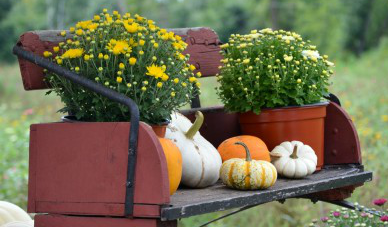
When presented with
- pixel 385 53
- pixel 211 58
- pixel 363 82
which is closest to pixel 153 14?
pixel 385 53

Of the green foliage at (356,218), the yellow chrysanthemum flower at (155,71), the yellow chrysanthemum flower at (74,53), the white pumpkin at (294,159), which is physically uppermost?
the yellow chrysanthemum flower at (74,53)

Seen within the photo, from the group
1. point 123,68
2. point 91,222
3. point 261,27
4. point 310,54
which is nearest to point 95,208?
point 91,222

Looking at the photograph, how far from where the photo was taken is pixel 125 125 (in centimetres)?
199

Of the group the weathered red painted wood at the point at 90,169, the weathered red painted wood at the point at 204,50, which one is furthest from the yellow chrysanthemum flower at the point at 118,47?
the weathered red painted wood at the point at 204,50

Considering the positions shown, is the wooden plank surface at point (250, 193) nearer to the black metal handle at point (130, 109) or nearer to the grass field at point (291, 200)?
the black metal handle at point (130, 109)

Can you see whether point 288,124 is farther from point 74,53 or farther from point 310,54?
point 74,53

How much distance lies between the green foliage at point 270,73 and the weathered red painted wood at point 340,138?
0.52ft

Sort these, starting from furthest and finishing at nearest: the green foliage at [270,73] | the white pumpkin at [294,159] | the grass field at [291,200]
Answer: the grass field at [291,200], the green foliage at [270,73], the white pumpkin at [294,159]

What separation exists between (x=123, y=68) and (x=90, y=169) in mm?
324

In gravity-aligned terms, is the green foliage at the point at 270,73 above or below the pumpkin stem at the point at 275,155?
above

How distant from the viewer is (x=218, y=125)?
9.91 ft

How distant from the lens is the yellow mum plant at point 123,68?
2.13 m

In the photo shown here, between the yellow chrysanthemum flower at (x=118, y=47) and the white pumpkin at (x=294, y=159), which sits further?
the white pumpkin at (x=294, y=159)

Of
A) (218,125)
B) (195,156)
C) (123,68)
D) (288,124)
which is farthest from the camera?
(218,125)
